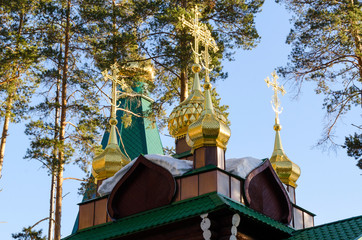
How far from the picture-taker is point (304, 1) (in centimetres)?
1622

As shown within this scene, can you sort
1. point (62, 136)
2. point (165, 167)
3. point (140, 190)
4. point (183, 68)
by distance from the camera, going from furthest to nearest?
point (183, 68), point (62, 136), point (140, 190), point (165, 167)

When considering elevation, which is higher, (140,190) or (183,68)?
(183,68)

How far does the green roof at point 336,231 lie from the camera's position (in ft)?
30.1

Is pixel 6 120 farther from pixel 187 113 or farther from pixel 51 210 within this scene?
pixel 187 113

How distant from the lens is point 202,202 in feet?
31.2

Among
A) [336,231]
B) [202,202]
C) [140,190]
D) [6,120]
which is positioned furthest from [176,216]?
[6,120]

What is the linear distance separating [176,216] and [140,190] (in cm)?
130

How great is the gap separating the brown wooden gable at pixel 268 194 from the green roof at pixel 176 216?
0.84 ft

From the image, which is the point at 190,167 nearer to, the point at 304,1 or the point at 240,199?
the point at 240,199

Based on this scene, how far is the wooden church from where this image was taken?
30.8ft

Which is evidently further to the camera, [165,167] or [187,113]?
[187,113]

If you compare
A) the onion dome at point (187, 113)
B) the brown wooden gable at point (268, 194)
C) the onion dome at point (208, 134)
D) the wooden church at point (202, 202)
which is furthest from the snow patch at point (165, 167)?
the onion dome at point (187, 113)

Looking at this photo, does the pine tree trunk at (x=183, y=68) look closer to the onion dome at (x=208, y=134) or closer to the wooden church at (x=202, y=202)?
the wooden church at (x=202, y=202)

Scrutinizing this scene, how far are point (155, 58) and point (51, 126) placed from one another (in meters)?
2.97
